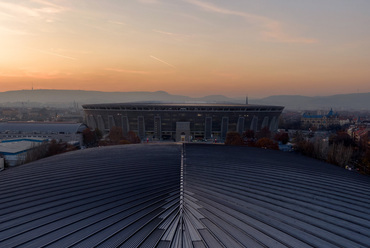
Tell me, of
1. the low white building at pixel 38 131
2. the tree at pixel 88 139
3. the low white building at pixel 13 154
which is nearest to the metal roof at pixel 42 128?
the low white building at pixel 38 131

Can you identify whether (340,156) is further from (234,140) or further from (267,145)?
(234,140)

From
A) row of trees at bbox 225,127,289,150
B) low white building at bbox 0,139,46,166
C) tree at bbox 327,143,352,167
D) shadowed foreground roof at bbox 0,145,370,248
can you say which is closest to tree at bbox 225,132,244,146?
row of trees at bbox 225,127,289,150

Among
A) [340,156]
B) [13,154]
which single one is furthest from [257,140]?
[13,154]

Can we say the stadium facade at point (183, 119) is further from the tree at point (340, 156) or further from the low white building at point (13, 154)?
the tree at point (340, 156)

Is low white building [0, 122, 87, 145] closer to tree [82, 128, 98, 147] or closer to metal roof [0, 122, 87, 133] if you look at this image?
metal roof [0, 122, 87, 133]

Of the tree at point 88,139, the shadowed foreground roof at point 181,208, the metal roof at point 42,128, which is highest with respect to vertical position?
the shadowed foreground roof at point 181,208

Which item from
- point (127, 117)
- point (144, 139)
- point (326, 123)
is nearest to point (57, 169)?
point (144, 139)
